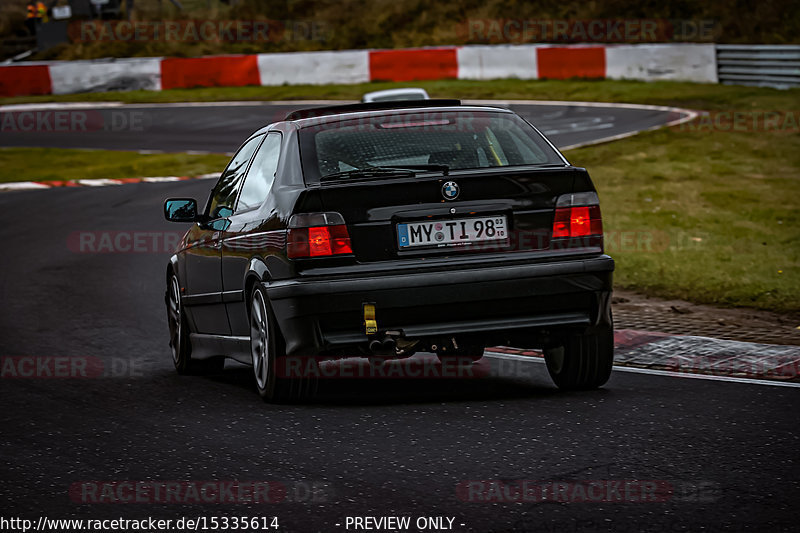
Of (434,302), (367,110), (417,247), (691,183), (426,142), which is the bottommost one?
(691,183)

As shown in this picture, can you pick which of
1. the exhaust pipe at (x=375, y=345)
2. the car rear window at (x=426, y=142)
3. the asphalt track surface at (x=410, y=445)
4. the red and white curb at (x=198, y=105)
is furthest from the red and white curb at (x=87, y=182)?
the exhaust pipe at (x=375, y=345)

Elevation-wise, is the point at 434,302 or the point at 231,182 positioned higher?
the point at 231,182

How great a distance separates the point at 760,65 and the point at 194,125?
13607mm

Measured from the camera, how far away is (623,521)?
4422mm

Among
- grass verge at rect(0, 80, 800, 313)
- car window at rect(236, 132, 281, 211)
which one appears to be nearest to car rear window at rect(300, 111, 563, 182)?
car window at rect(236, 132, 281, 211)

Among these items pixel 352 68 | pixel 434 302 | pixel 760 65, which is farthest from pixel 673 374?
pixel 352 68

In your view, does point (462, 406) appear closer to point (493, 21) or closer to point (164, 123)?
point (164, 123)

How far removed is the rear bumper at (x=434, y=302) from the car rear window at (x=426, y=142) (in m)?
0.69

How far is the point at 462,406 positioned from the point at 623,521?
7.63ft

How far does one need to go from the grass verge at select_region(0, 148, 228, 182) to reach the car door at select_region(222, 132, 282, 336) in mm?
15110

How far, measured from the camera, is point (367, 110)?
7.40 meters

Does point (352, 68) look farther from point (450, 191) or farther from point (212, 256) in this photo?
point (450, 191)

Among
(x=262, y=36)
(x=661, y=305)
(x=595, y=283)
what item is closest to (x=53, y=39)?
(x=262, y=36)

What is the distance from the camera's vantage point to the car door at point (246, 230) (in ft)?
22.8
